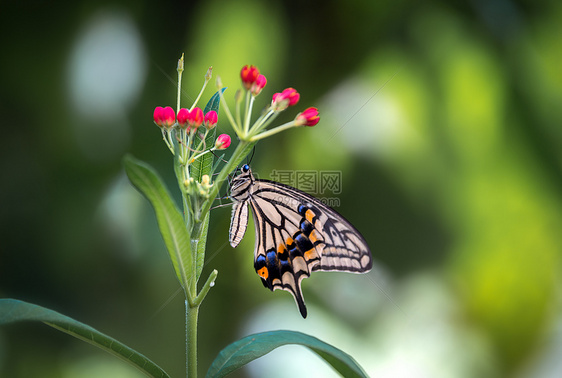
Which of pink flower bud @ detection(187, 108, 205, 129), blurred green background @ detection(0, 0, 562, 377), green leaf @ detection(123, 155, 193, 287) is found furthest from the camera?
blurred green background @ detection(0, 0, 562, 377)

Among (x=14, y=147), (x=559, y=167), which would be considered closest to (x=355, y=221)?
(x=559, y=167)

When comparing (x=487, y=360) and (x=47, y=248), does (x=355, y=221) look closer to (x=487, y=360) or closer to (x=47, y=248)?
(x=487, y=360)

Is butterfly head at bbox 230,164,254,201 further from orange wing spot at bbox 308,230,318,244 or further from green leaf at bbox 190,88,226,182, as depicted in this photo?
green leaf at bbox 190,88,226,182

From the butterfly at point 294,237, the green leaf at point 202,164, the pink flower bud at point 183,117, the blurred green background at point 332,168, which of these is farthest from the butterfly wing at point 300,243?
the blurred green background at point 332,168

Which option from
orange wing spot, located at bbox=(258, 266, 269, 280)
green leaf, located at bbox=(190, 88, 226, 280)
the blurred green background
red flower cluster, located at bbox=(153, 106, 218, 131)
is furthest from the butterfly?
the blurred green background

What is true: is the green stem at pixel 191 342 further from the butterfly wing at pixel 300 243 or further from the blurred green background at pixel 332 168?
the blurred green background at pixel 332 168

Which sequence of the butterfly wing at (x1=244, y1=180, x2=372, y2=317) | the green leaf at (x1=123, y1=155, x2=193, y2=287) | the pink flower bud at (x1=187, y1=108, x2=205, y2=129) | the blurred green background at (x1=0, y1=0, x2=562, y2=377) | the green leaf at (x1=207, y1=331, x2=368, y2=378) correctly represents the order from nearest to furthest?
the green leaf at (x1=123, y1=155, x2=193, y2=287) < the green leaf at (x1=207, y1=331, x2=368, y2=378) < the pink flower bud at (x1=187, y1=108, x2=205, y2=129) < the butterfly wing at (x1=244, y1=180, x2=372, y2=317) < the blurred green background at (x1=0, y1=0, x2=562, y2=377)
